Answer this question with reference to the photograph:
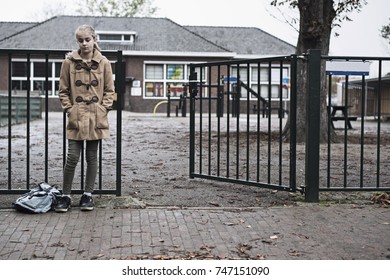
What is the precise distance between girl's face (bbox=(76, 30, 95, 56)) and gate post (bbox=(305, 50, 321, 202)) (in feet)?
7.18

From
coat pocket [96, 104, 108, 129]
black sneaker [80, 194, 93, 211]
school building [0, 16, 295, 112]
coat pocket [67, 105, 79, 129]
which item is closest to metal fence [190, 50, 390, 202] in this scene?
coat pocket [96, 104, 108, 129]

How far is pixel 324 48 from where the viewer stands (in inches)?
571

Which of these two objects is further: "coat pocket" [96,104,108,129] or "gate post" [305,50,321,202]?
"gate post" [305,50,321,202]

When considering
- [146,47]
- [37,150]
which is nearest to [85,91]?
[37,150]

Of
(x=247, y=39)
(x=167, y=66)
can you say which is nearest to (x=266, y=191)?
(x=167, y=66)

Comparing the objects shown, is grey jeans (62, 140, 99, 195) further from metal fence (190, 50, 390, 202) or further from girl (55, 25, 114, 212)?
metal fence (190, 50, 390, 202)

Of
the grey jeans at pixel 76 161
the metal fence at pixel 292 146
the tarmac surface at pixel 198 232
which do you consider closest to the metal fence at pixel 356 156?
the metal fence at pixel 292 146

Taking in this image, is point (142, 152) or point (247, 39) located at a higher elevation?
point (247, 39)

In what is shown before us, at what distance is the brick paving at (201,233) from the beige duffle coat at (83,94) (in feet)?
2.59

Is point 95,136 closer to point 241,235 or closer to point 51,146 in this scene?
point 241,235

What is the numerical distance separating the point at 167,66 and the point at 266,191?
33.9 meters

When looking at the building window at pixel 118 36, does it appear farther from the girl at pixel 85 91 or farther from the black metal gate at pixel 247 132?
the girl at pixel 85 91

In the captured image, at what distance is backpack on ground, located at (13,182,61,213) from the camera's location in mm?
5832

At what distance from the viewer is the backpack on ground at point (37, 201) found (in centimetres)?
583
